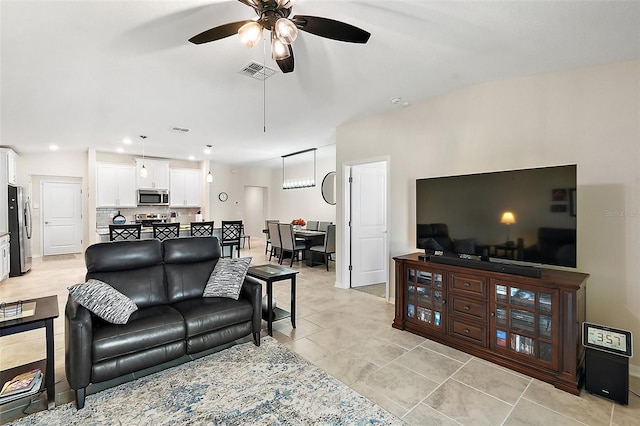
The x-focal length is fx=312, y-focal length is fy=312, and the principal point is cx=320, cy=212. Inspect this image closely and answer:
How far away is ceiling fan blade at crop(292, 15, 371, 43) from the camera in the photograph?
1.78 meters

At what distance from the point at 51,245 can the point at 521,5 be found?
10124 mm

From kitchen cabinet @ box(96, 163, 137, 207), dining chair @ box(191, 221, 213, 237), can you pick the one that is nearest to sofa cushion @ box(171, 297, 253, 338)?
dining chair @ box(191, 221, 213, 237)

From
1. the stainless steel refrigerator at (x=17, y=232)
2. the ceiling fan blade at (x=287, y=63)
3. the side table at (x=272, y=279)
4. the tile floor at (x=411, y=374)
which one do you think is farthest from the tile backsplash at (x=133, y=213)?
the ceiling fan blade at (x=287, y=63)

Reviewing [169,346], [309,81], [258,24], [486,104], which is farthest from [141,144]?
[486,104]

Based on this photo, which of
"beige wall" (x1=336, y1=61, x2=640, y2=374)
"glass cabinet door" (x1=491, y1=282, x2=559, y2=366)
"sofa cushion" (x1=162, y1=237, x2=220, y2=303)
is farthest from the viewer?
"sofa cushion" (x1=162, y1=237, x2=220, y2=303)

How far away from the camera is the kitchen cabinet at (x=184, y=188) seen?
27.8ft

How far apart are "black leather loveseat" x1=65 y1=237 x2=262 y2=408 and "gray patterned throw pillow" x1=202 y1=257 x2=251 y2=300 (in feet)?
0.23

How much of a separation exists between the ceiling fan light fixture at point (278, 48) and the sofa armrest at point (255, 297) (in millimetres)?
2031

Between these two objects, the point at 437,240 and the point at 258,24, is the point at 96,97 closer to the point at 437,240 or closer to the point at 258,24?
the point at 258,24

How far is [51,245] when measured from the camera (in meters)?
7.80

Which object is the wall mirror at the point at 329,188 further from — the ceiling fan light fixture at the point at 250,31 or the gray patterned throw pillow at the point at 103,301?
the ceiling fan light fixture at the point at 250,31

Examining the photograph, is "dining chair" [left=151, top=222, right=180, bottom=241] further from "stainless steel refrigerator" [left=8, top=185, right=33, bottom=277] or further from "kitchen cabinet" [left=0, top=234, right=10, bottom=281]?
"stainless steel refrigerator" [left=8, top=185, right=33, bottom=277]

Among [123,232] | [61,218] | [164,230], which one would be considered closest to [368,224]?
[164,230]

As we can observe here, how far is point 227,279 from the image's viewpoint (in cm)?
310
